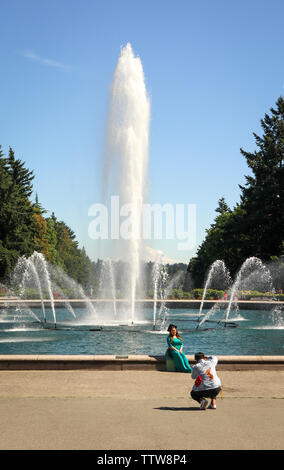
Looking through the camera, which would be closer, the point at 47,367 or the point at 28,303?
the point at 47,367

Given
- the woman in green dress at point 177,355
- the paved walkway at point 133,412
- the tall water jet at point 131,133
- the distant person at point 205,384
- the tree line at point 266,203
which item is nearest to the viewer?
the paved walkway at point 133,412

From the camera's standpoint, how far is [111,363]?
1250cm

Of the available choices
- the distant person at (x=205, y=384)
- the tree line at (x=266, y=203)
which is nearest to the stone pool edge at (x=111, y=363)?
the distant person at (x=205, y=384)

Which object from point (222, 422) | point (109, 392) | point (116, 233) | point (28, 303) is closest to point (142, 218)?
point (116, 233)

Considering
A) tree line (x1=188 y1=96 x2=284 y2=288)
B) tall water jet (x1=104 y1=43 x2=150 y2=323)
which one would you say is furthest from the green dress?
tree line (x1=188 y1=96 x2=284 y2=288)

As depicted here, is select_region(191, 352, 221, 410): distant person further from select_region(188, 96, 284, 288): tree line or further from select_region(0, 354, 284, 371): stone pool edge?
select_region(188, 96, 284, 288): tree line

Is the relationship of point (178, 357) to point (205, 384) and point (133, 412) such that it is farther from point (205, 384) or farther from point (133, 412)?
point (133, 412)

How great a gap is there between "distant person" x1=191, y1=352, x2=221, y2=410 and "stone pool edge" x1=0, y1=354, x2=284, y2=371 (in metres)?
3.32

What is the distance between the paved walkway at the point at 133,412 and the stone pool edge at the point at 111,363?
25cm

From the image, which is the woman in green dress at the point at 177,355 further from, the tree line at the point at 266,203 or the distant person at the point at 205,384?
the tree line at the point at 266,203

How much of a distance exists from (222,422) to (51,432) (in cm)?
246

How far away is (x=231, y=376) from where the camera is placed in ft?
39.2

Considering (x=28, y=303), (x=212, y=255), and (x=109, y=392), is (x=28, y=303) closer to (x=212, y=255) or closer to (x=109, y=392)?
(x=109, y=392)

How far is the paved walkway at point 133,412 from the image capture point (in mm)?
6906
